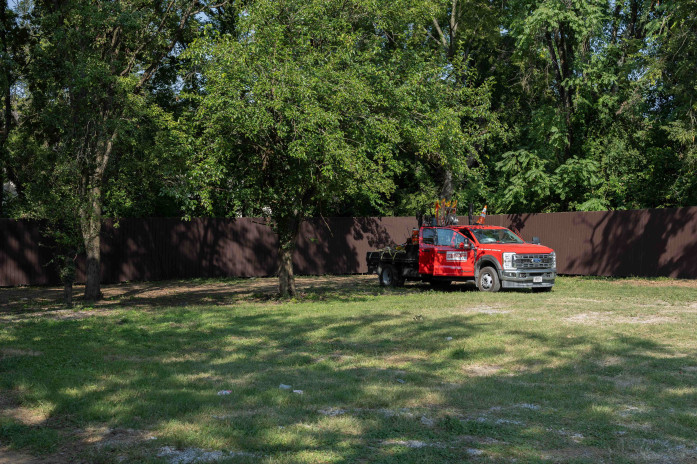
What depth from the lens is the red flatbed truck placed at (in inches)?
742

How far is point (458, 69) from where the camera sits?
29.9 metres

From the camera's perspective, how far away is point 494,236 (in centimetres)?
2034

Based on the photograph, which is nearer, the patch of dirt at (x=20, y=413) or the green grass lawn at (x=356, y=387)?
the green grass lawn at (x=356, y=387)

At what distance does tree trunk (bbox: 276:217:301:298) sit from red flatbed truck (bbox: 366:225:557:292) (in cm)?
457

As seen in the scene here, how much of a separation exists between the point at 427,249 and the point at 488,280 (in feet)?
7.99

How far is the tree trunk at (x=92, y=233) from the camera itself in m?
17.4

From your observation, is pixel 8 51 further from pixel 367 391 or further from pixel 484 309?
pixel 367 391

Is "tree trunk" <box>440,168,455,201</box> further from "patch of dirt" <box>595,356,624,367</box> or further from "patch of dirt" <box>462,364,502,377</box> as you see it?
"patch of dirt" <box>462,364,502,377</box>

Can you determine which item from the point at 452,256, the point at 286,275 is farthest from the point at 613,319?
the point at 286,275

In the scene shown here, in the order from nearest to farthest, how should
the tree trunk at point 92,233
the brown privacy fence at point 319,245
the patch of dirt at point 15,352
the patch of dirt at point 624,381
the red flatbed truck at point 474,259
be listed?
the patch of dirt at point 624,381, the patch of dirt at point 15,352, the tree trunk at point 92,233, the red flatbed truck at point 474,259, the brown privacy fence at point 319,245

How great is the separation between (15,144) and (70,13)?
7106 mm

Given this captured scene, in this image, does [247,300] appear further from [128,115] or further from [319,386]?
[319,386]

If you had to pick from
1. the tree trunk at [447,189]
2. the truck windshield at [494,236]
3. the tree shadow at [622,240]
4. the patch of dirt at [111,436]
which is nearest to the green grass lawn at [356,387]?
the patch of dirt at [111,436]

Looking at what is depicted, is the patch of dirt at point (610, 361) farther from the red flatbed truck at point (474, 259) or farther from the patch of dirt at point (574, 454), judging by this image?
the red flatbed truck at point (474, 259)
